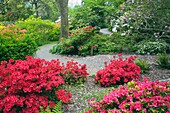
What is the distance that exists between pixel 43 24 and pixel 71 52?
5837 millimetres

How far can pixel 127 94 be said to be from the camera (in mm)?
3375

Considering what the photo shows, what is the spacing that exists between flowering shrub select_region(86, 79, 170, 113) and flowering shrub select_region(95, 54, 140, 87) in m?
1.81

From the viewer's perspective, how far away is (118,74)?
550 centimetres

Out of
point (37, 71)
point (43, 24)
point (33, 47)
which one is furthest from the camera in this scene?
point (43, 24)

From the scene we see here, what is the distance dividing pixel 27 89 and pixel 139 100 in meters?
1.71

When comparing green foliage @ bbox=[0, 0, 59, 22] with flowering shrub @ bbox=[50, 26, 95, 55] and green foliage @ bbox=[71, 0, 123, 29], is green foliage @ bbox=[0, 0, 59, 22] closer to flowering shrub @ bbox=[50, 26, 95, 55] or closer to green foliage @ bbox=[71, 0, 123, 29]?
green foliage @ bbox=[71, 0, 123, 29]

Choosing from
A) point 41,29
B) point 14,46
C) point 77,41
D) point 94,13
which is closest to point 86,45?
point 77,41

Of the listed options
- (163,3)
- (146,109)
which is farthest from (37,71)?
(163,3)

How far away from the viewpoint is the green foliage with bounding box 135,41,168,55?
933 centimetres

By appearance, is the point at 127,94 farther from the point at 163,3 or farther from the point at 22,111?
the point at 163,3

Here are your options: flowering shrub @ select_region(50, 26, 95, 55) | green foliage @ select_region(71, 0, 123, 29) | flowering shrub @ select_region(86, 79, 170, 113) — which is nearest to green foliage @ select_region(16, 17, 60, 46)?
green foliage @ select_region(71, 0, 123, 29)

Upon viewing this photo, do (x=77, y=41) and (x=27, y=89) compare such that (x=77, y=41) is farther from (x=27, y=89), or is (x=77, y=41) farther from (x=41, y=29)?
(x=27, y=89)

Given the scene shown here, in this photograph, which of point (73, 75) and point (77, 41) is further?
point (77, 41)

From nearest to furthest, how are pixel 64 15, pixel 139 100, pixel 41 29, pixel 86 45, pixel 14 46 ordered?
pixel 139 100
pixel 14 46
pixel 86 45
pixel 64 15
pixel 41 29
